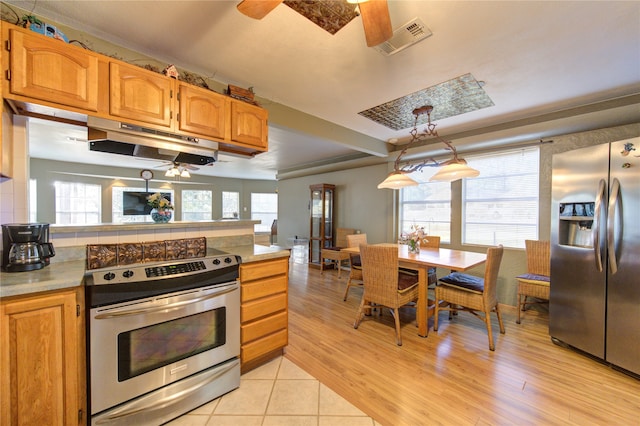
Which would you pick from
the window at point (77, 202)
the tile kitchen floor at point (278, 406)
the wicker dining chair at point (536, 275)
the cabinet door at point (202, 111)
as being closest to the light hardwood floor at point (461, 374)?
the tile kitchen floor at point (278, 406)

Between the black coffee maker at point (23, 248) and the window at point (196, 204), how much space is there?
25.1 feet

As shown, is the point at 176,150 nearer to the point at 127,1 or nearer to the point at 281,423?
the point at 127,1

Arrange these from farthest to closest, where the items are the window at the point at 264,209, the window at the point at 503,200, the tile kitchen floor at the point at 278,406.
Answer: the window at the point at 264,209 → the window at the point at 503,200 → the tile kitchen floor at the point at 278,406

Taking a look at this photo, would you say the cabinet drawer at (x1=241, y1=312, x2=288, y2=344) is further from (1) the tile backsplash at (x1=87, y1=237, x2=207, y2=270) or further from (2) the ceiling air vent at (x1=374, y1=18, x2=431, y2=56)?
(2) the ceiling air vent at (x1=374, y1=18, x2=431, y2=56)

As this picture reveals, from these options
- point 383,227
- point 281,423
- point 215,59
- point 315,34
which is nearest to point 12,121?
point 215,59

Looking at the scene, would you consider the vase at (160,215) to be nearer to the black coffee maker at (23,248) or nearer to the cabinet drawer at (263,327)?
the black coffee maker at (23,248)

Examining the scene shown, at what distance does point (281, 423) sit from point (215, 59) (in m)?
2.62

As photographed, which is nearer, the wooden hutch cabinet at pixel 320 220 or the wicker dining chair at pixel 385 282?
the wicker dining chair at pixel 385 282

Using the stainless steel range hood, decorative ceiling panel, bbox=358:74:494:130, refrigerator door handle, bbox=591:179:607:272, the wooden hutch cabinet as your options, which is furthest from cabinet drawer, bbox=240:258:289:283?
the wooden hutch cabinet

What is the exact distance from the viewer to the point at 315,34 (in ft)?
5.65

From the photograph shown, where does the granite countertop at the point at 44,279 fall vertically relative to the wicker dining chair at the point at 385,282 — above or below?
above

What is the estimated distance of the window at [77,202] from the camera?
6.58m

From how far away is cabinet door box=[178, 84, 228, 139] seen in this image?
75.6 inches

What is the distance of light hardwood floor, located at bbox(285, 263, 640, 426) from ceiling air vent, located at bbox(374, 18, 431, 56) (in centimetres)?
245
